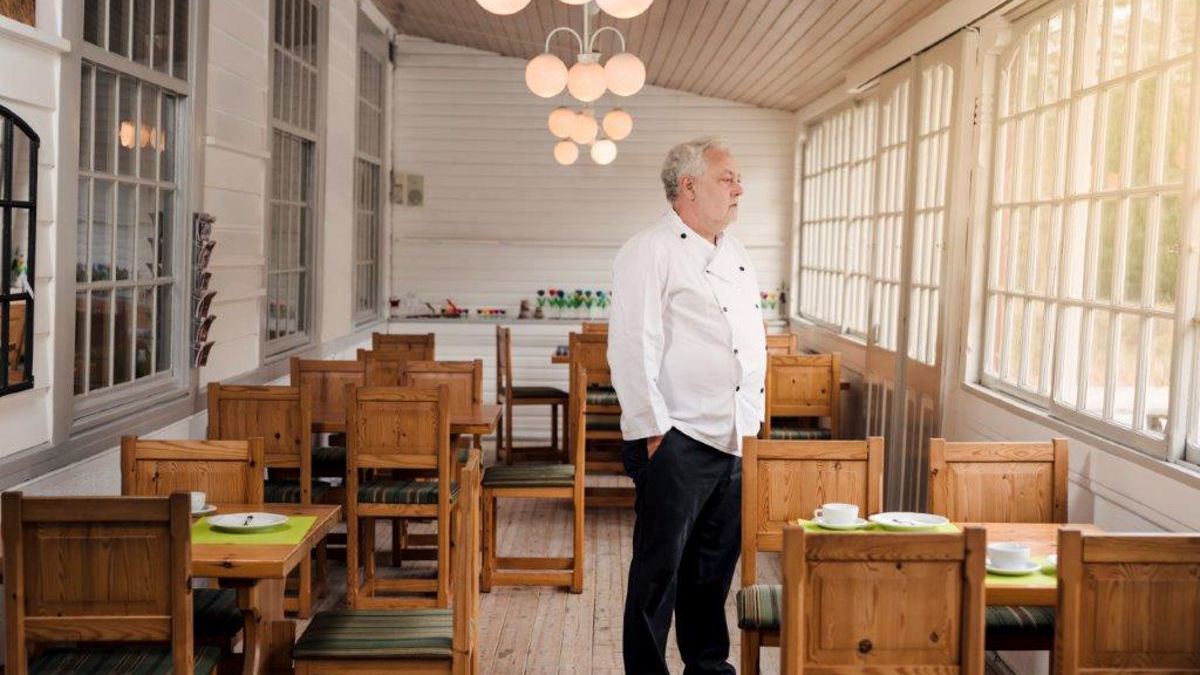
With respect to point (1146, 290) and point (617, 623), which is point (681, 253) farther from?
Result: point (617, 623)

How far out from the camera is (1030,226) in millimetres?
5426

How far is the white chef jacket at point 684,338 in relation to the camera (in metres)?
4.04

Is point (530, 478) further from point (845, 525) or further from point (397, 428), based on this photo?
point (845, 525)

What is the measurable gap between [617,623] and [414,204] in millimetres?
6791

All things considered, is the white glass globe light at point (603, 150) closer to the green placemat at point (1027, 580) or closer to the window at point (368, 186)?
the window at point (368, 186)

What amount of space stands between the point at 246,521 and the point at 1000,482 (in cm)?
225

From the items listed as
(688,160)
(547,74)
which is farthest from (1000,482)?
(547,74)

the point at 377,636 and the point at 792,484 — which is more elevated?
the point at 792,484

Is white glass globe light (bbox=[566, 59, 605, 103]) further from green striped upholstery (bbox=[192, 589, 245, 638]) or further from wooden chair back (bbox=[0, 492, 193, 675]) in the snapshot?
wooden chair back (bbox=[0, 492, 193, 675])

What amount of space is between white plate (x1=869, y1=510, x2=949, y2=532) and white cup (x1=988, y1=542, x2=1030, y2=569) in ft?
1.05

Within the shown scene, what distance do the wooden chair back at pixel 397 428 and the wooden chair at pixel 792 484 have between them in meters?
1.85

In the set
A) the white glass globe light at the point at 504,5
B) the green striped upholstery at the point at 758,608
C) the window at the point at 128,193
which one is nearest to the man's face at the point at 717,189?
the white glass globe light at the point at 504,5

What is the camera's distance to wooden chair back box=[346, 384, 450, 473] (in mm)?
5453

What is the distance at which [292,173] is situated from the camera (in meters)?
8.16
